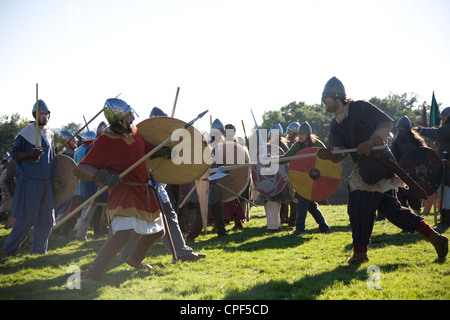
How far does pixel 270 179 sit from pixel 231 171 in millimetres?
736

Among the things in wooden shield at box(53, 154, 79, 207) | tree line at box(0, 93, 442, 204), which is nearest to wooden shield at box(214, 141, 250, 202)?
wooden shield at box(53, 154, 79, 207)

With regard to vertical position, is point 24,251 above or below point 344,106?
below

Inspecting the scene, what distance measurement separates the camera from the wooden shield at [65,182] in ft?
19.0

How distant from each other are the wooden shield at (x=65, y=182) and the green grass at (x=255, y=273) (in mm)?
765

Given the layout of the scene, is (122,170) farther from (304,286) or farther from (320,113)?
(320,113)

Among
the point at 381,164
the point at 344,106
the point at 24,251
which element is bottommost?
the point at 24,251

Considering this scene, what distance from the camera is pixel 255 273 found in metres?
4.34

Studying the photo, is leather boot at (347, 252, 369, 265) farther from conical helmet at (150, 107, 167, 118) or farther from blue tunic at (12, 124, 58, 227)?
blue tunic at (12, 124, 58, 227)

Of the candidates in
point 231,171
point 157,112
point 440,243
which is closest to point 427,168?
point 440,243
